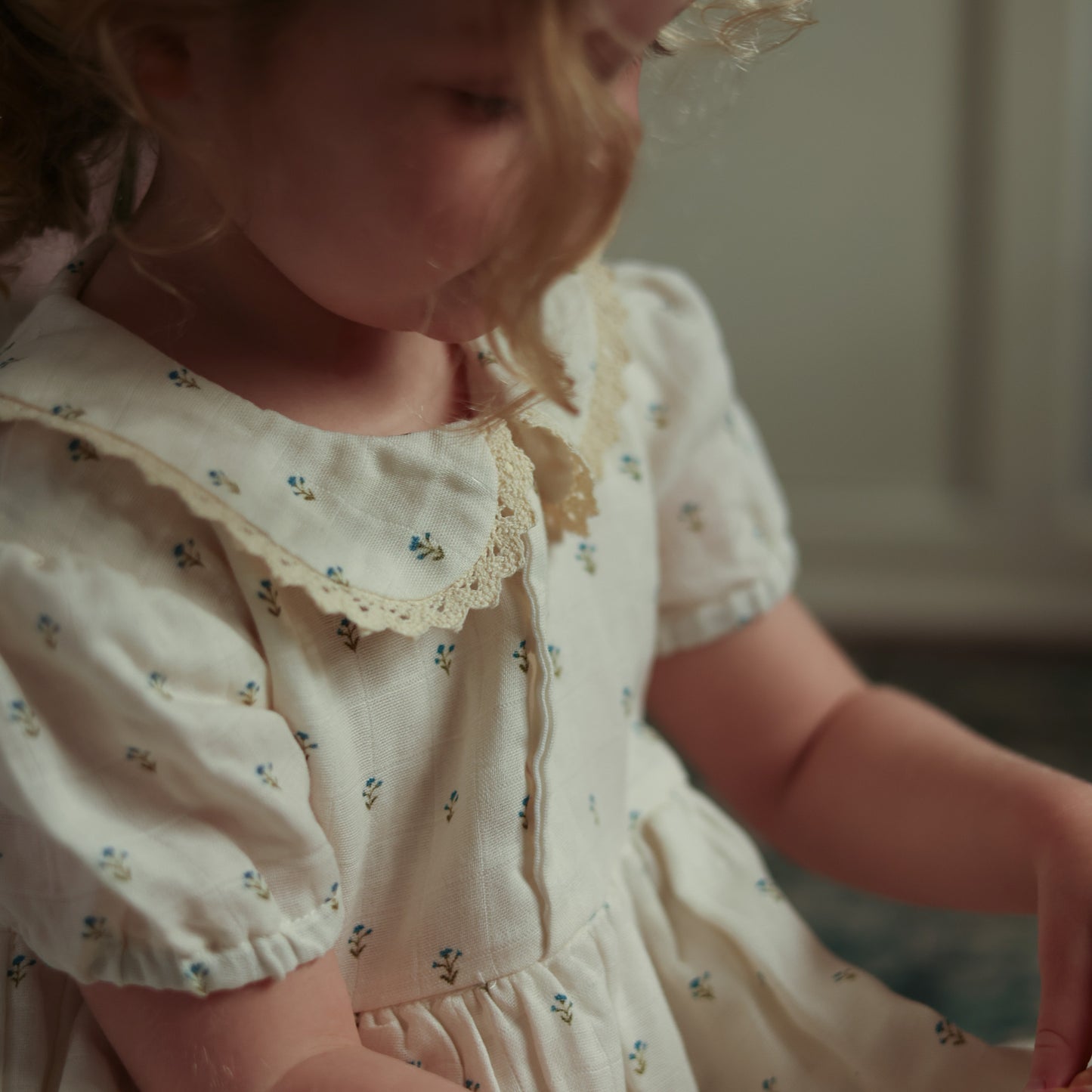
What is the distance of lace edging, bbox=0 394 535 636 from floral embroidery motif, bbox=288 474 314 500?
0.02 meters

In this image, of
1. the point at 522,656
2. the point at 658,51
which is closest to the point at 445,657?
the point at 522,656

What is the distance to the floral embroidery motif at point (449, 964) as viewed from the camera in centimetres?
49

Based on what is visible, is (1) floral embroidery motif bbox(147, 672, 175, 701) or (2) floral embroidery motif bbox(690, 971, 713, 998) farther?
(2) floral embroidery motif bbox(690, 971, 713, 998)

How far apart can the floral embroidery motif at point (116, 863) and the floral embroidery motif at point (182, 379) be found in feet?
0.52

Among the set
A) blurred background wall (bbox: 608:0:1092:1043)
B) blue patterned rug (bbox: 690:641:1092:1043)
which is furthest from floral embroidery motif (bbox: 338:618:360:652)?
blurred background wall (bbox: 608:0:1092:1043)

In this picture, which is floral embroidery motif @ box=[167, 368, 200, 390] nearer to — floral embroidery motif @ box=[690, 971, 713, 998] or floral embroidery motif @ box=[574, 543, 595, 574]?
floral embroidery motif @ box=[574, 543, 595, 574]

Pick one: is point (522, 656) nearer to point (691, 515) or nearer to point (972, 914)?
point (691, 515)

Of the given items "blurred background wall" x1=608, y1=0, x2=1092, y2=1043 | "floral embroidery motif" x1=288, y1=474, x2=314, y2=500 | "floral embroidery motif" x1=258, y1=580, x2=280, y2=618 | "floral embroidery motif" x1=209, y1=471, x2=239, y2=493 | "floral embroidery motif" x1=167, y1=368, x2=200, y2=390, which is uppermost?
"floral embroidery motif" x1=167, y1=368, x2=200, y2=390

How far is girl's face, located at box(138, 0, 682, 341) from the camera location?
393mm

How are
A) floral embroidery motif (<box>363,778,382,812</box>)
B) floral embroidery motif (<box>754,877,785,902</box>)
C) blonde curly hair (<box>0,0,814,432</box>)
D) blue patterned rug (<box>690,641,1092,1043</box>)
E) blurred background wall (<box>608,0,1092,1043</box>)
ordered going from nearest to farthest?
blonde curly hair (<box>0,0,814,432</box>), floral embroidery motif (<box>363,778,382,812</box>), floral embroidery motif (<box>754,877,785,902</box>), blue patterned rug (<box>690,641,1092,1043</box>), blurred background wall (<box>608,0,1092,1043</box>)

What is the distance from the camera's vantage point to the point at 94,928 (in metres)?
0.40

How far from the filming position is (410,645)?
481mm

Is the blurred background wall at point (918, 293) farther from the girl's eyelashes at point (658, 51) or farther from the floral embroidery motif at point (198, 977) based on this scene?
the floral embroidery motif at point (198, 977)

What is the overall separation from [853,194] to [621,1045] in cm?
122
